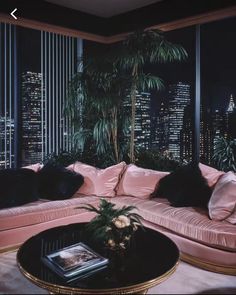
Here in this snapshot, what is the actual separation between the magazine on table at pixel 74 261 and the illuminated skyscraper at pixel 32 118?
2657mm

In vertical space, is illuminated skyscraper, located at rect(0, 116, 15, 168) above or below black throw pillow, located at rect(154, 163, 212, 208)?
above

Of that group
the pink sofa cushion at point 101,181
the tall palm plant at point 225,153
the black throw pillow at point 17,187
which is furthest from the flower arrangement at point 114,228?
the tall palm plant at point 225,153

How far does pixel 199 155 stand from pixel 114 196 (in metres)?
1.23

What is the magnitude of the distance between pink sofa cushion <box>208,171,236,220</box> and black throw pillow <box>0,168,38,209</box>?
1.84 metres

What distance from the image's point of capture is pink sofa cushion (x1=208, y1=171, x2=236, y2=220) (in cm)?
294

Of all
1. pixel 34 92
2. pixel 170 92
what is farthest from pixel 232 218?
pixel 34 92

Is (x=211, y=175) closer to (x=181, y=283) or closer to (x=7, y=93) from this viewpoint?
(x=181, y=283)

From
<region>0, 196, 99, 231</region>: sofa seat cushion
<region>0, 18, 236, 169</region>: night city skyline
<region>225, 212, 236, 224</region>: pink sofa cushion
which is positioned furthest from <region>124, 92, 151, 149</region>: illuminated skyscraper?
<region>225, 212, 236, 224</region>: pink sofa cushion

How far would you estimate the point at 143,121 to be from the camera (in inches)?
194

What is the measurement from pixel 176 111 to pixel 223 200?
1832mm

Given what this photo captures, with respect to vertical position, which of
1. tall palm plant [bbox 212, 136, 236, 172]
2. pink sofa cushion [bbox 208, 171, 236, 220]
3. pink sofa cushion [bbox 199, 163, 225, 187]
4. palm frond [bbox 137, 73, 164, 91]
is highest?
palm frond [bbox 137, 73, 164, 91]

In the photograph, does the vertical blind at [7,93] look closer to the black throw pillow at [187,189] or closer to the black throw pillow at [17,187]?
the black throw pillow at [17,187]

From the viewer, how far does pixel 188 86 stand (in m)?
4.38

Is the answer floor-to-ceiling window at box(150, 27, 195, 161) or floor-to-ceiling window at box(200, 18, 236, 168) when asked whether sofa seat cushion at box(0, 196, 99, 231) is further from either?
floor-to-ceiling window at box(200, 18, 236, 168)
